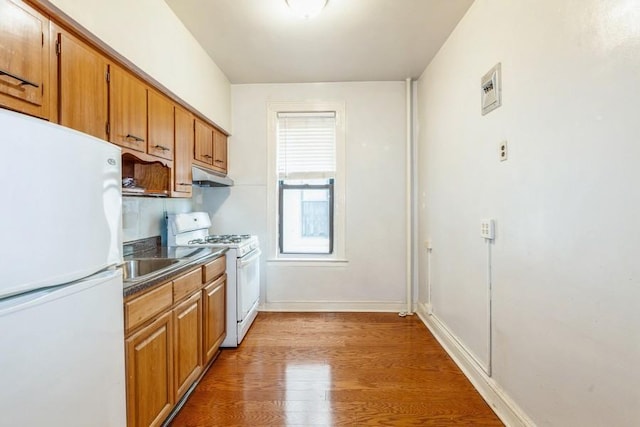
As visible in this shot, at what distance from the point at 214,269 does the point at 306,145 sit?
1.85 metres

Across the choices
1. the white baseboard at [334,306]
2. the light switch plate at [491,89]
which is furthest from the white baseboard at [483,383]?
the light switch plate at [491,89]

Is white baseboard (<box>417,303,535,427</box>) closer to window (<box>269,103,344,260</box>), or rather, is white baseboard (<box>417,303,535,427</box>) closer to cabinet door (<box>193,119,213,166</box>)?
window (<box>269,103,344,260</box>)

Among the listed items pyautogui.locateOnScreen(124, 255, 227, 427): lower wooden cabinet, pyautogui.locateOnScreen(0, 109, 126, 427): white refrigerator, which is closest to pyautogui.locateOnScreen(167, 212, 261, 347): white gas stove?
pyautogui.locateOnScreen(124, 255, 227, 427): lower wooden cabinet

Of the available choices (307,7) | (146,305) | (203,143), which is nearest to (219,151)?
(203,143)

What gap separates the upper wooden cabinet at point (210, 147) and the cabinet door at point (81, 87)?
1.10 metres

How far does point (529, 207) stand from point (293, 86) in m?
2.79

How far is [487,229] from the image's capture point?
193 centimetres

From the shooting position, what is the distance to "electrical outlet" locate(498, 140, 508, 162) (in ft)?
5.79

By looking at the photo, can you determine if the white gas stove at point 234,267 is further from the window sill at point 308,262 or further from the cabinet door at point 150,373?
the cabinet door at point 150,373

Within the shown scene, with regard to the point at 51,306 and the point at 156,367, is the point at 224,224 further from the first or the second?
the point at 51,306

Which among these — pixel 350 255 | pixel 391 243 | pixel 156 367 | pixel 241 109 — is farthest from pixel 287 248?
pixel 156 367

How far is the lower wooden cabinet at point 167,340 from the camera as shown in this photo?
137 centimetres

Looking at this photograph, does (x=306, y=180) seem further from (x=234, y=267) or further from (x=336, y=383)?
(x=336, y=383)

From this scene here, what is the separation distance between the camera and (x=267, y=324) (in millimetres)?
3193
